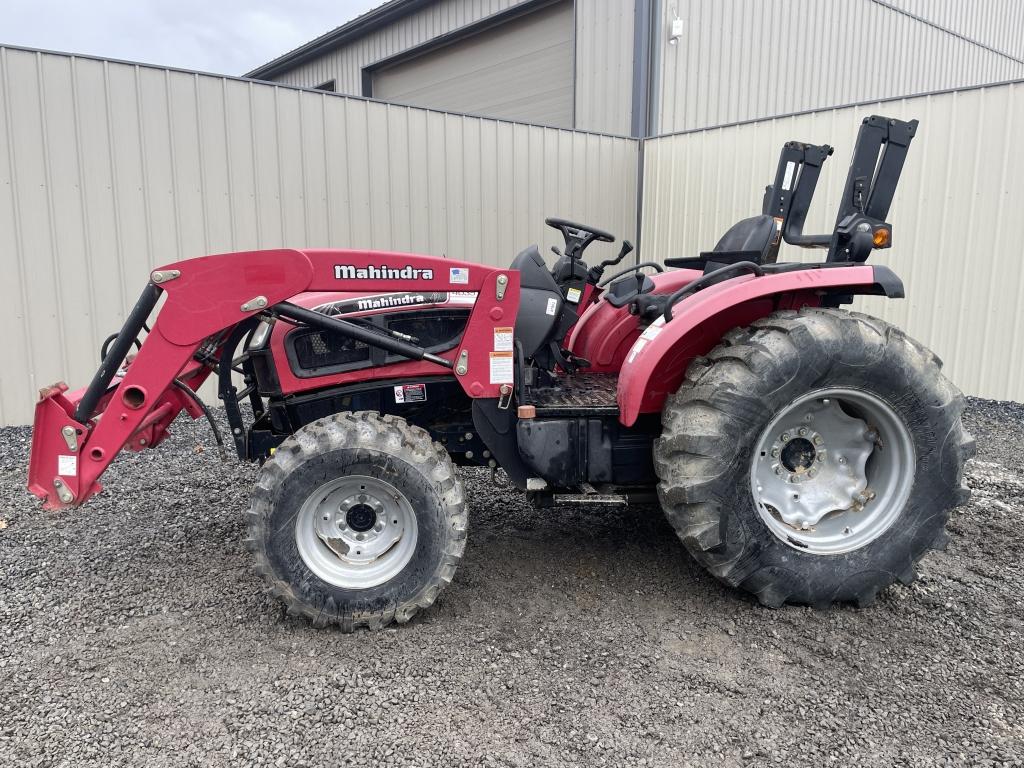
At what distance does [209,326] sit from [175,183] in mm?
4130

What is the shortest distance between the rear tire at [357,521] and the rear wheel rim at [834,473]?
4.23 feet


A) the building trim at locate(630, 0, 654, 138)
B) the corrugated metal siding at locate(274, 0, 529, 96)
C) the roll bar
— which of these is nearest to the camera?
the roll bar

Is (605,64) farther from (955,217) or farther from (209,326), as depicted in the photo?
(209,326)

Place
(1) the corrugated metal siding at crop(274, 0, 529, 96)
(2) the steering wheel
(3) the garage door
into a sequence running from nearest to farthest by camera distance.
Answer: (2) the steering wheel
(3) the garage door
(1) the corrugated metal siding at crop(274, 0, 529, 96)

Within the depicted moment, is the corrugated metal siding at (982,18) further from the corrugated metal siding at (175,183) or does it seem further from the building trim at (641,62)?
the corrugated metal siding at (175,183)

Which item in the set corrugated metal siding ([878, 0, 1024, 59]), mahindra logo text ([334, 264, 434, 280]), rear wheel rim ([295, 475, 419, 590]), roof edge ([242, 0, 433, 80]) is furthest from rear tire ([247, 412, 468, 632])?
corrugated metal siding ([878, 0, 1024, 59])

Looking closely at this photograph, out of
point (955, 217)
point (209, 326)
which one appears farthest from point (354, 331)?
point (955, 217)

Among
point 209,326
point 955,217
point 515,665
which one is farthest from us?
point 955,217

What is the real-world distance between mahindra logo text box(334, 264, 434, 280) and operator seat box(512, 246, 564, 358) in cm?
51

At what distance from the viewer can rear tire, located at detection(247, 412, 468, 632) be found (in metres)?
2.58

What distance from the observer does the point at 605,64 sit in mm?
9828

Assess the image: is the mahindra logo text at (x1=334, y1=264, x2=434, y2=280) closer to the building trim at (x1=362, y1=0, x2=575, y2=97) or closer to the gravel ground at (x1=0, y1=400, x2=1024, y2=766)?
the gravel ground at (x1=0, y1=400, x2=1024, y2=766)

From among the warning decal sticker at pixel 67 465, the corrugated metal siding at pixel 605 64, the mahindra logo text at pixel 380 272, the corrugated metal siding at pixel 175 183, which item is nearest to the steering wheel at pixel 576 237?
the mahindra logo text at pixel 380 272

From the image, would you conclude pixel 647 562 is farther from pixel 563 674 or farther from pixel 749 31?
pixel 749 31
